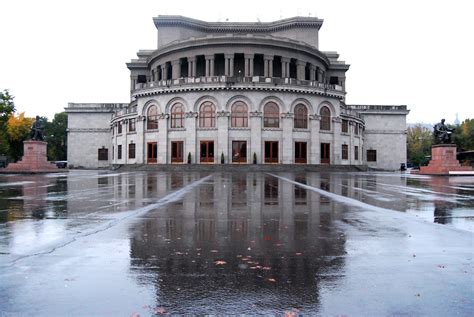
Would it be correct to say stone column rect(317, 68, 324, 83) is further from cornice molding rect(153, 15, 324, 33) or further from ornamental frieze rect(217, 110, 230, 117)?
ornamental frieze rect(217, 110, 230, 117)

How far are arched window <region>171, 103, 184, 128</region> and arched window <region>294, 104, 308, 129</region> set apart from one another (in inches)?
569

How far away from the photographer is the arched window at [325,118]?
50969 mm

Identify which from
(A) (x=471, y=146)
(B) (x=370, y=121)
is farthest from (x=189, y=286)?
(A) (x=471, y=146)

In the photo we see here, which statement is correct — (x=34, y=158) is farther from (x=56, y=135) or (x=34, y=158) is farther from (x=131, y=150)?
(x=56, y=135)

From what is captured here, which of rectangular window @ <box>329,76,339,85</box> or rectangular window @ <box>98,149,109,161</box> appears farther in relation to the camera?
rectangular window @ <box>329,76,339,85</box>

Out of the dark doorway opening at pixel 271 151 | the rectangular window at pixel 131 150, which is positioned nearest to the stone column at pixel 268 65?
the dark doorway opening at pixel 271 151

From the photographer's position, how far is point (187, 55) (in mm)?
53344

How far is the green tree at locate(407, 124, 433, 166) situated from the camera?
9294 centimetres

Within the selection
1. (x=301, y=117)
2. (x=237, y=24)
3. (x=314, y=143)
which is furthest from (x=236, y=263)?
(x=237, y=24)

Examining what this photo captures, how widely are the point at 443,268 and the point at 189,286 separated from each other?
10.9ft

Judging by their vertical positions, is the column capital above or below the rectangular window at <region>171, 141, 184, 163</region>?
above

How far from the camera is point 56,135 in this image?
9225 cm

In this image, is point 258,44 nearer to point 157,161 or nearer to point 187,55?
point 187,55

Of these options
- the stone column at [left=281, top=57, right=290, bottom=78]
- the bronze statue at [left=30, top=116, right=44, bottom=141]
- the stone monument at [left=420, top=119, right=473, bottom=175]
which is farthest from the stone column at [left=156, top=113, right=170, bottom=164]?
the stone monument at [left=420, top=119, right=473, bottom=175]
